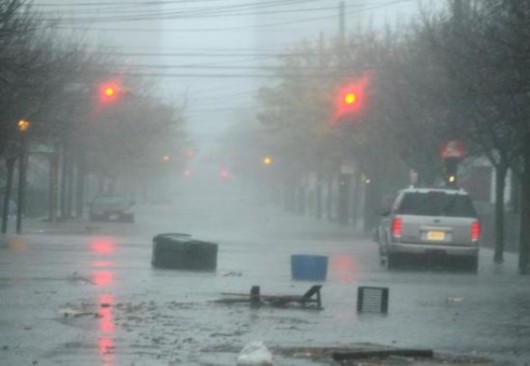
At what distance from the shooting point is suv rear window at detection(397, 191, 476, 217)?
34969mm

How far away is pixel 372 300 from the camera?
22344 mm

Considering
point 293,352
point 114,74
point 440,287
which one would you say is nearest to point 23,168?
point 114,74

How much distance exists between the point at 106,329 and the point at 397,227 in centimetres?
1685

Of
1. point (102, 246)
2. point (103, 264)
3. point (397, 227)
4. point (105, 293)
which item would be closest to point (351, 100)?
point (102, 246)

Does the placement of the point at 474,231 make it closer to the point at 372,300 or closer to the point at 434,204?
the point at 434,204

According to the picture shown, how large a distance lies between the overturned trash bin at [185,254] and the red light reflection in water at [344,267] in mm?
2726

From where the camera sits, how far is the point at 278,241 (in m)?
52.8

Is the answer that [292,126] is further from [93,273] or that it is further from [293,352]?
[293,352]

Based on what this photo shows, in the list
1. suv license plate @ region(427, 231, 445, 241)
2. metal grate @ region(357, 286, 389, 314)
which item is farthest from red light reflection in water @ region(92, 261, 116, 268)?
metal grate @ region(357, 286, 389, 314)

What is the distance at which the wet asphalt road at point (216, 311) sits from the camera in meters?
16.9

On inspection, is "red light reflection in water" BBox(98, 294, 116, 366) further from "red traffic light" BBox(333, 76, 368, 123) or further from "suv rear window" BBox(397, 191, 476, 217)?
"red traffic light" BBox(333, 76, 368, 123)

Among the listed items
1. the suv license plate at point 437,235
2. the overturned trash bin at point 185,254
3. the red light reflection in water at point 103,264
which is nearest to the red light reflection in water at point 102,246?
the red light reflection in water at point 103,264

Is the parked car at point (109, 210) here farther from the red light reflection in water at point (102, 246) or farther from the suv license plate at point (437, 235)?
the suv license plate at point (437, 235)

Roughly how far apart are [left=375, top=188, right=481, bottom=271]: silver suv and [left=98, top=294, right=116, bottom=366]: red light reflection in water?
38.5ft
